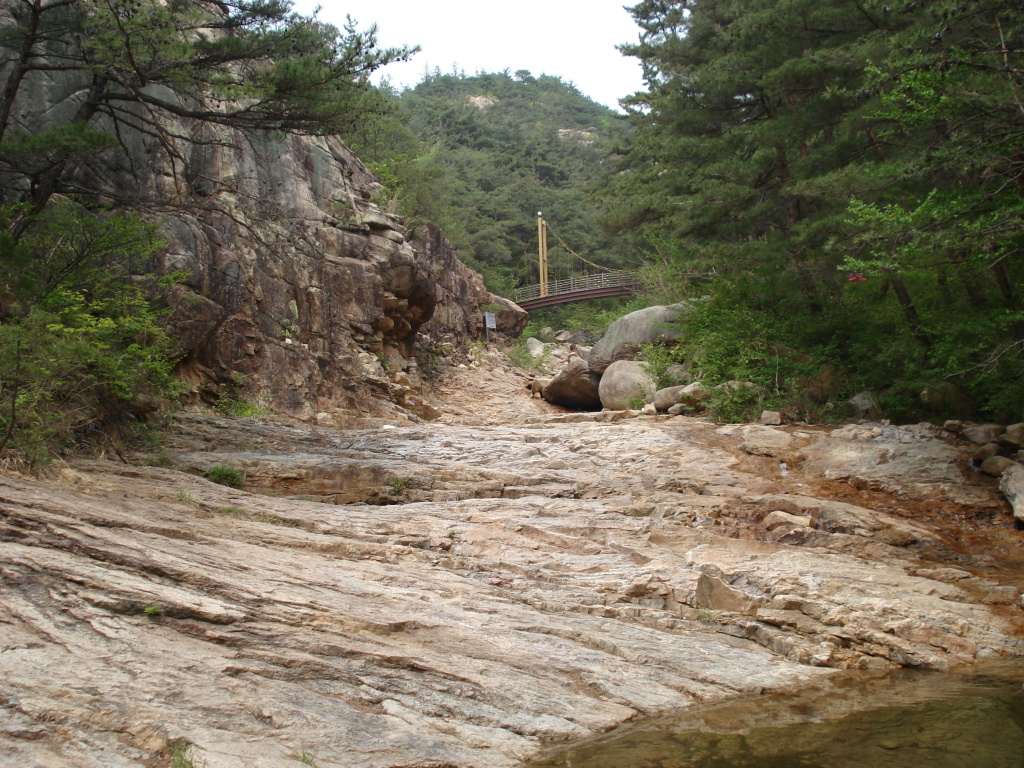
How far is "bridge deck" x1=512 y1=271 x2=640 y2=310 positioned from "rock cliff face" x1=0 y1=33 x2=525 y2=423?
15.7 m

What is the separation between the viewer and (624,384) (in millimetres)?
15367

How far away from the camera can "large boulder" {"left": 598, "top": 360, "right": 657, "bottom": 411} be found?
14.9 m

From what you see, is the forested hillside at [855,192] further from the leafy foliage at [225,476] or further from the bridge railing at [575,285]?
the bridge railing at [575,285]

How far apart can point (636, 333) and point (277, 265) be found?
8437 millimetres

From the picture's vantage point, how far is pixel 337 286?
1483 centimetres

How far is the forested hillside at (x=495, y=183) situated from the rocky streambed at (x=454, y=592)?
1540 cm

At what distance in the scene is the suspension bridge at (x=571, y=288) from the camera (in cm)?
3288

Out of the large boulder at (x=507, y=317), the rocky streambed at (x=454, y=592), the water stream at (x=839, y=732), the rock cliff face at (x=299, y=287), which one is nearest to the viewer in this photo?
the rocky streambed at (x=454, y=592)

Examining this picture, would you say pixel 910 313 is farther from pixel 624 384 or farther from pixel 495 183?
pixel 495 183

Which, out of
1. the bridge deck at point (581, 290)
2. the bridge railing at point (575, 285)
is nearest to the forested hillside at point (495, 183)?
the bridge railing at point (575, 285)

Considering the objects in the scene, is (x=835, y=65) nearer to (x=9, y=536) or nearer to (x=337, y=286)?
(x=337, y=286)

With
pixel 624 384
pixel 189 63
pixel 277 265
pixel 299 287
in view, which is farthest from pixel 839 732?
pixel 299 287

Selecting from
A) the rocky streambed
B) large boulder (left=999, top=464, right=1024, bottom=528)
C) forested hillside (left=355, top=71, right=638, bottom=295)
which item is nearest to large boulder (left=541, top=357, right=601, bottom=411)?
forested hillside (left=355, top=71, right=638, bottom=295)

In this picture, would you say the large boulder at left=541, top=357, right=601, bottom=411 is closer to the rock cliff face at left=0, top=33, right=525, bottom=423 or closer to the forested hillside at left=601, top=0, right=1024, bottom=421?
the forested hillside at left=601, top=0, right=1024, bottom=421
